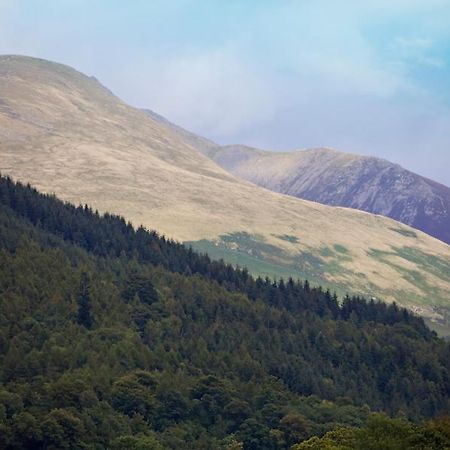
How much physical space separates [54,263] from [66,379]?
183 feet

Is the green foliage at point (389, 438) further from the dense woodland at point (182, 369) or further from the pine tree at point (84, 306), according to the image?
the pine tree at point (84, 306)

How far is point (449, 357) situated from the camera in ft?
614

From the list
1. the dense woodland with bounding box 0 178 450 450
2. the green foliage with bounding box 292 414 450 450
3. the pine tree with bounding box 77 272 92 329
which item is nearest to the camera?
the green foliage with bounding box 292 414 450 450

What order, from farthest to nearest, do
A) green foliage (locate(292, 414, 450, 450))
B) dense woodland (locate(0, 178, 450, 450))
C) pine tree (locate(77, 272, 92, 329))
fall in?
pine tree (locate(77, 272, 92, 329)) < dense woodland (locate(0, 178, 450, 450)) < green foliage (locate(292, 414, 450, 450))

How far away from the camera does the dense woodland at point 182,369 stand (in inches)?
4515

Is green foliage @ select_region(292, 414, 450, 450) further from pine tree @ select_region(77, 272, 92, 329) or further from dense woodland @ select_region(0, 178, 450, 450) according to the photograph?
pine tree @ select_region(77, 272, 92, 329)

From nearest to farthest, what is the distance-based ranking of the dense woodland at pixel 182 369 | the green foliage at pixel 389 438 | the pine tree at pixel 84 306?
1. the green foliage at pixel 389 438
2. the dense woodland at pixel 182 369
3. the pine tree at pixel 84 306

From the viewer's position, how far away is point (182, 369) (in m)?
152

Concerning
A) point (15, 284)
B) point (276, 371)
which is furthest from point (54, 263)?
point (276, 371)

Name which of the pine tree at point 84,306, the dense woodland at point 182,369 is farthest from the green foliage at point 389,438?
the pine tree at point 84,306

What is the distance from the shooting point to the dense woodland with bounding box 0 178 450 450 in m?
115

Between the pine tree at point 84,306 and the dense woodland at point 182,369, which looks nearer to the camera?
the dense woodland at point 182,369

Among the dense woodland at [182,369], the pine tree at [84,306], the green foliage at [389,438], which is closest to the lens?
the green foliage at [389,438]

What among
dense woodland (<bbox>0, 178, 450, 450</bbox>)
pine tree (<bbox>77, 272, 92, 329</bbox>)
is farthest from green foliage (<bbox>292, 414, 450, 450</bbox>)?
pine tree (<bbox>77, 272, 92, 329</bbox>)
